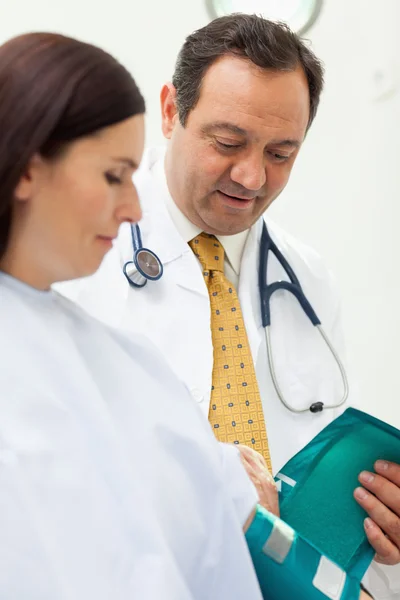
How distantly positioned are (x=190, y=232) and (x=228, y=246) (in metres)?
0.09

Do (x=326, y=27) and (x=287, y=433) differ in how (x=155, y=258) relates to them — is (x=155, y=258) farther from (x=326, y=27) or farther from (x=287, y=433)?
(x=326, y=27)

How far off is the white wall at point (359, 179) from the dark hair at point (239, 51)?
554 mm

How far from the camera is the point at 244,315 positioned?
4.01 ft

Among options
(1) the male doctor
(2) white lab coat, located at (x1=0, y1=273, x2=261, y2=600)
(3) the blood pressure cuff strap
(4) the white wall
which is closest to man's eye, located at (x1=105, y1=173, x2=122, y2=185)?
(2) white lab coat, located at (x1=0, y1=273, x2=261, y2=600)

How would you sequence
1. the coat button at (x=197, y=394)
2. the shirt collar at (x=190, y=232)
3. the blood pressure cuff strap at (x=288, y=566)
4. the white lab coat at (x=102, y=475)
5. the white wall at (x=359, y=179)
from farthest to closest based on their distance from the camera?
1. the white wall at (x=359, y=179)
2. the shirt collar at (x=190, y=232)
3. the coat button at (x=197, y=394)
4. the blood pressure cuff strap at (x=288, y=566)
5. the white lab coat at (x=102, y=475)

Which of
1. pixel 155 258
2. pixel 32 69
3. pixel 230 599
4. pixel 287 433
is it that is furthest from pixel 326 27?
pixel 230 599

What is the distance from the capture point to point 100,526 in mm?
531

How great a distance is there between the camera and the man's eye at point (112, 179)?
0.58m

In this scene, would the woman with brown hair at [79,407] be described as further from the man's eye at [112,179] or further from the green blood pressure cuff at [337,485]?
the green blood pressure cuff at [337,485]

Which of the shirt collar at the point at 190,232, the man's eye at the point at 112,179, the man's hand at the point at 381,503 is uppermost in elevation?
the man's eye at the point at 112,179

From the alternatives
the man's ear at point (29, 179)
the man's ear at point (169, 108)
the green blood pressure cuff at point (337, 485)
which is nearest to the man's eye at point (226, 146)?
the man's ear at point (169, 108)

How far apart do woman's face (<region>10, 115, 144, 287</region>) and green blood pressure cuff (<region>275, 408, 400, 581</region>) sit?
0.43m

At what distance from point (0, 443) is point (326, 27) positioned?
5.45 ft

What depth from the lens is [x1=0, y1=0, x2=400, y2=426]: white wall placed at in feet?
6.01
